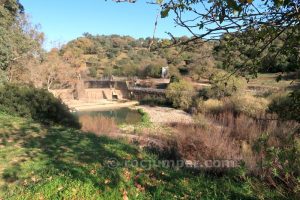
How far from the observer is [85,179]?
15.4 ft

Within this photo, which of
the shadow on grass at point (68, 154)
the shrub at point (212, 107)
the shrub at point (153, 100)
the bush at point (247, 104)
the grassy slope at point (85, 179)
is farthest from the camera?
the shrub at point (153, 100)

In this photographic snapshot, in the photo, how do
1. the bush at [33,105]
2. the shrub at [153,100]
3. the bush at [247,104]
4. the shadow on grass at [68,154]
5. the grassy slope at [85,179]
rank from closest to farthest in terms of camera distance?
the grassy slope at [85,179] → the shadow on grass at [68,154] → the bush at [33,105] → the bush at [247,104] → the shrub at [153,100]

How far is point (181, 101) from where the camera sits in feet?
107

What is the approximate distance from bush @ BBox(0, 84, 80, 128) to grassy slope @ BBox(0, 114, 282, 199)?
503cm

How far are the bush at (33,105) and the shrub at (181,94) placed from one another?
20521 mm

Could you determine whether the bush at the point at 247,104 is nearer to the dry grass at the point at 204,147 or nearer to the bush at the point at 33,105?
the dry grass at the point at 204,147

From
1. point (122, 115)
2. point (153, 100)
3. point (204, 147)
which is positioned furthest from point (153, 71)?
point (204, 147)

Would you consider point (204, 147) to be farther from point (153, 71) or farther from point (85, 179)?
point (153, 71)

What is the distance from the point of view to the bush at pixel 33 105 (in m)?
11.9

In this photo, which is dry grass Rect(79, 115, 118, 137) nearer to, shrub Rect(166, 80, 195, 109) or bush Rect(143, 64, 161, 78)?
shrub Rect(166, 80, 195, 109)

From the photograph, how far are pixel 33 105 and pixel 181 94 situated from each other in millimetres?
22537

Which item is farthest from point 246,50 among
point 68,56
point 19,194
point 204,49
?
point 68,56

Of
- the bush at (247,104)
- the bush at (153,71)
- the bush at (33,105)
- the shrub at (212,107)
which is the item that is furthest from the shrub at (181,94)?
the bush at (33,105)

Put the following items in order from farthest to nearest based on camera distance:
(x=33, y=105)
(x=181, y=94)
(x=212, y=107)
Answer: (x=181, y=94)
(x=212, y=107)
(x=33, y=105)
